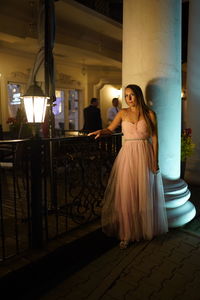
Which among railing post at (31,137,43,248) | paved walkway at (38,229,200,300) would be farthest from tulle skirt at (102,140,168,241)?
railing post at (31,137,43,248)

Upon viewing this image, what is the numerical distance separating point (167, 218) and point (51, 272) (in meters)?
1.61

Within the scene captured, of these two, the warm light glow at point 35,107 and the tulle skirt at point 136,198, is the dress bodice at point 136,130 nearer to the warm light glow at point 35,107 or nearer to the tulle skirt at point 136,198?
the tulle skirt at point 136,198

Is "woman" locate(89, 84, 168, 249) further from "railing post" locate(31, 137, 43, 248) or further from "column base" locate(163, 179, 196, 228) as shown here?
"railing post" locate(31, 137, 43, 248)

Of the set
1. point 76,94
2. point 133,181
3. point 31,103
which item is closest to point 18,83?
point 76,94

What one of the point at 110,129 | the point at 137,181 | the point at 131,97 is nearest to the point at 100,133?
the point at 110,129

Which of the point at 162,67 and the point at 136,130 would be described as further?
the point at 162,67

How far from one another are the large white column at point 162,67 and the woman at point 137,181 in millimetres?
408

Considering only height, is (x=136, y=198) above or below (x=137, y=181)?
below

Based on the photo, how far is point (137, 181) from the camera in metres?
3.12

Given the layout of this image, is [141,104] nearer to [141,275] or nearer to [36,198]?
[36,198]

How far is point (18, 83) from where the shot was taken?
912 centimetres

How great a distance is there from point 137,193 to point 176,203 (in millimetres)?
747

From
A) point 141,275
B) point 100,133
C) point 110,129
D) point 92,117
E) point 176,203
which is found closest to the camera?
point 141,275

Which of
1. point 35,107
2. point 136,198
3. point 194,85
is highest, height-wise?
point 194,85
